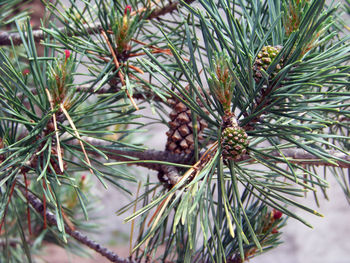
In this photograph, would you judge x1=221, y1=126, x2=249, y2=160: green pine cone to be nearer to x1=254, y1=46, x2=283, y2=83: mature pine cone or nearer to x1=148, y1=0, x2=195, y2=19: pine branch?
x1=254, y1=46, x2=283, y2=83: mature pine cone

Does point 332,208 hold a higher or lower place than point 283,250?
higher

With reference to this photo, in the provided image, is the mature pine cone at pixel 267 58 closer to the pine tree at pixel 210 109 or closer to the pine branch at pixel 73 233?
the pine tree at pixel 210 109

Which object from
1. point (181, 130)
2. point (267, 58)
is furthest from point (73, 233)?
point (267, 58)

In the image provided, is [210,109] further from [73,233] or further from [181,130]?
[73,233]

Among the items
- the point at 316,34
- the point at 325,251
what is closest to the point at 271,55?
the point at 316,34

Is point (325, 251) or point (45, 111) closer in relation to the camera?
point (45, 111)

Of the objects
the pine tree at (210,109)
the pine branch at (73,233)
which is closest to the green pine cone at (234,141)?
the pine tree at (210,109)

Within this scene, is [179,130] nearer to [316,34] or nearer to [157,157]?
[157,157]
